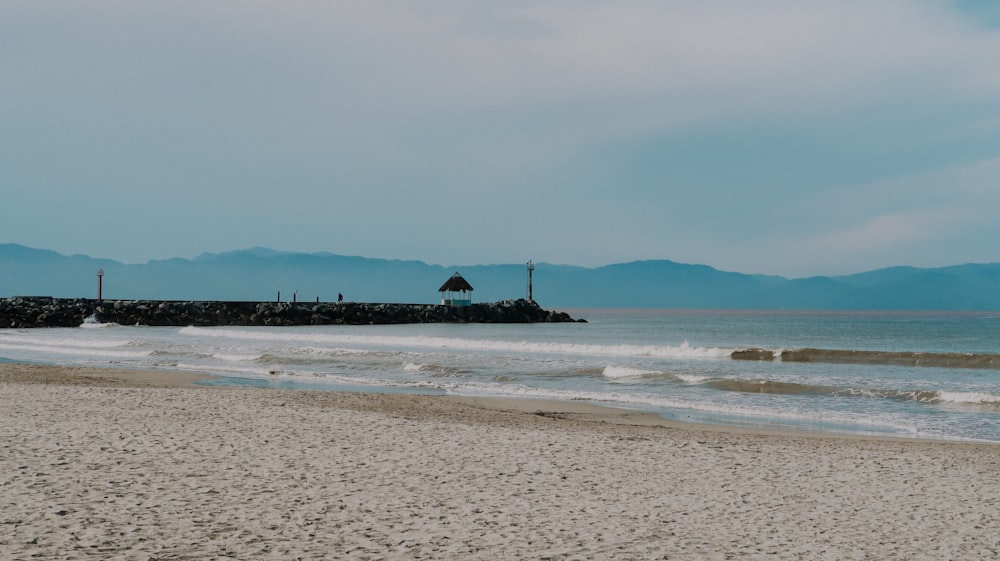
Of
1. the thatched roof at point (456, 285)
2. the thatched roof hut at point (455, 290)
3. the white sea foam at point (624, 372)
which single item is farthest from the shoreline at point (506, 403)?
the thatched roof at point (456, 285)

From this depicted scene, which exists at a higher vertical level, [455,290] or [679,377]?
[455,290]

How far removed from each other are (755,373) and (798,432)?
10.8 m

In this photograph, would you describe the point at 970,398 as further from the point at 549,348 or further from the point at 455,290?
the point at 455,290

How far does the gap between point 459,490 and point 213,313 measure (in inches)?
2400

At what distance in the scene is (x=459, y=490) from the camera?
7.07 meters

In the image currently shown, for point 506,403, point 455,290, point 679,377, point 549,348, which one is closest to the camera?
point 506,403

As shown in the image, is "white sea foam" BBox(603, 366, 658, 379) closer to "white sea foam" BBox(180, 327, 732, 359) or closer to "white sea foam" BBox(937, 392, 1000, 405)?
"white sea foam" BBox(937, 392, 1000, 405)

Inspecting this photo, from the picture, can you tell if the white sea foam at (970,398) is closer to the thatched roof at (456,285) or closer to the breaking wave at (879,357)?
the breaking wave at (879,357)

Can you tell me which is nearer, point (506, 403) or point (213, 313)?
point (506, 403)

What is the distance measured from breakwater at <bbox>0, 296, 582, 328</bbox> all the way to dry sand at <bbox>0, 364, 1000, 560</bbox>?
51931 mm

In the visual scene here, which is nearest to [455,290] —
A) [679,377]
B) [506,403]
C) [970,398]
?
[679,377]

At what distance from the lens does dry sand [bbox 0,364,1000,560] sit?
18.0ft

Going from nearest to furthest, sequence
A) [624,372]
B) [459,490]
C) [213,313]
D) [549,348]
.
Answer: [459,490] < [624,372] < [549,348] < [213,313]

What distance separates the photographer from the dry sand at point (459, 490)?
5.48 meters
